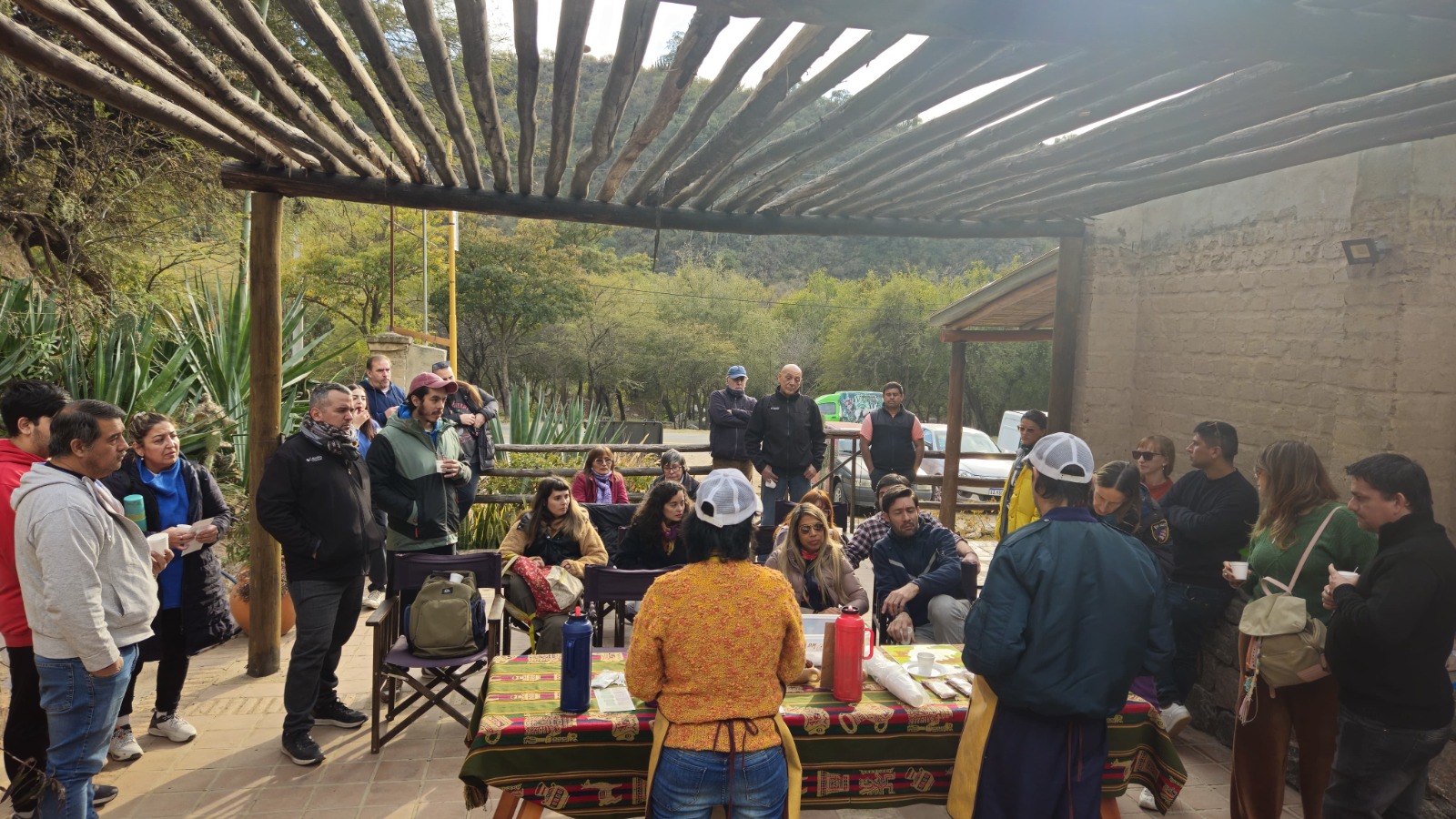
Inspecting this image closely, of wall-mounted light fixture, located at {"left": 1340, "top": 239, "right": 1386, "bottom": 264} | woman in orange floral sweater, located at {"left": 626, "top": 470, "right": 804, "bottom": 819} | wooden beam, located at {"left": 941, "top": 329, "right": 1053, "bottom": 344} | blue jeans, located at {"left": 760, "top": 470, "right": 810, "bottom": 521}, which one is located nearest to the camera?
woman in orange floral sweater, located at {"left": 626, "top": 470, "right": 804, "bottom": 819}

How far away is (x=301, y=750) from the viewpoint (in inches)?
161

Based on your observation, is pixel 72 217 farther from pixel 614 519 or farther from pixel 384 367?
pixel 614 519

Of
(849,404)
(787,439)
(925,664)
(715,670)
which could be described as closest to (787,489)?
(787,439)

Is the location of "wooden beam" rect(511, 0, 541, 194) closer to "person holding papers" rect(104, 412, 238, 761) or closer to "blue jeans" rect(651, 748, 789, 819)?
"person holding papers" rect(104, 412, 238, 761)

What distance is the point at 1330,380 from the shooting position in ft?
15.3

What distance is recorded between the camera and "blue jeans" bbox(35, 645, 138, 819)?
9.68 ft

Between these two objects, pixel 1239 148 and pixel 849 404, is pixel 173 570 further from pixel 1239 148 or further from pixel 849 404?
pixel 849 404

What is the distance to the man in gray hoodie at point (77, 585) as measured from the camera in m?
2.84

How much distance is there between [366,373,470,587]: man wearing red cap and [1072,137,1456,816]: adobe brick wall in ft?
14.2

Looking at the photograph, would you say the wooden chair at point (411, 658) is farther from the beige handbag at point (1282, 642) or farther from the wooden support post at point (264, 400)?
the beige handbag at point (1282, 642)

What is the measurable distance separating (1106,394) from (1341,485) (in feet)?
6.28

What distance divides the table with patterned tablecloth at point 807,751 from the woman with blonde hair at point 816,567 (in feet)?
4.95

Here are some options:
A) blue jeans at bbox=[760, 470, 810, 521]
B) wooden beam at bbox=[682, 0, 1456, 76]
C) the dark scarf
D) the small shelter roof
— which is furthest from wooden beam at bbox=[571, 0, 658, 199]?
the small shelter roof

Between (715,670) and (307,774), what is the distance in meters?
2.63
